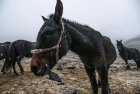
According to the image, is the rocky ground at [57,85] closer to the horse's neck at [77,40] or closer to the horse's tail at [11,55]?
the horse's tail at [11,55]

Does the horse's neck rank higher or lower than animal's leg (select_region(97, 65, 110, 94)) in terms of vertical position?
higher

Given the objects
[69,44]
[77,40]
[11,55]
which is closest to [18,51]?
[11,55]

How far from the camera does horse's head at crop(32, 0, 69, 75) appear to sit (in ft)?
16.5

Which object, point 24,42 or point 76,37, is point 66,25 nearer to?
point 76,37

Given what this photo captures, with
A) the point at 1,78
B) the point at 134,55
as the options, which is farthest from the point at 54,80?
the point at 134,55

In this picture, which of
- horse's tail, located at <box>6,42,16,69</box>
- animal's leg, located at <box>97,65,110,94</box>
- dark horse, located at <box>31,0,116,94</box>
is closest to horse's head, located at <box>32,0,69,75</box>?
dark horse, located at <box>31,0,116,94</box>

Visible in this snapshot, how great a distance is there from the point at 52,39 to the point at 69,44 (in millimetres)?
568

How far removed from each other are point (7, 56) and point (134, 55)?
11.3 metres

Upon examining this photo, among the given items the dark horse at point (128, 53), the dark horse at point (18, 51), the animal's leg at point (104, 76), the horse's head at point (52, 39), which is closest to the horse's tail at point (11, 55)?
the dark horse at point (18, 51)

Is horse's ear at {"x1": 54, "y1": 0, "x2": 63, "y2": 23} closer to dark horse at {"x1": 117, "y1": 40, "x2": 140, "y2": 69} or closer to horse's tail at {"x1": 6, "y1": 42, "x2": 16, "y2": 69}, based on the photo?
horse's tail at {"x1": 6, "y1": 42, "x2": 16, "y2": 69}

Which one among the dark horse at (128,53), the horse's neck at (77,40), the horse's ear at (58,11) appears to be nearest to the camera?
the horse's ear at (58,11)

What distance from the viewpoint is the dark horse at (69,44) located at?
16.6ft

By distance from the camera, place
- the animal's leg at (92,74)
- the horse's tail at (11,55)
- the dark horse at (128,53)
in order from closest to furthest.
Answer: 1. the animal's leg at (92,74)
2. the horse's tail at (11,55)
3. the dark horse at (128,53)

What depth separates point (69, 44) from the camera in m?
5.58
